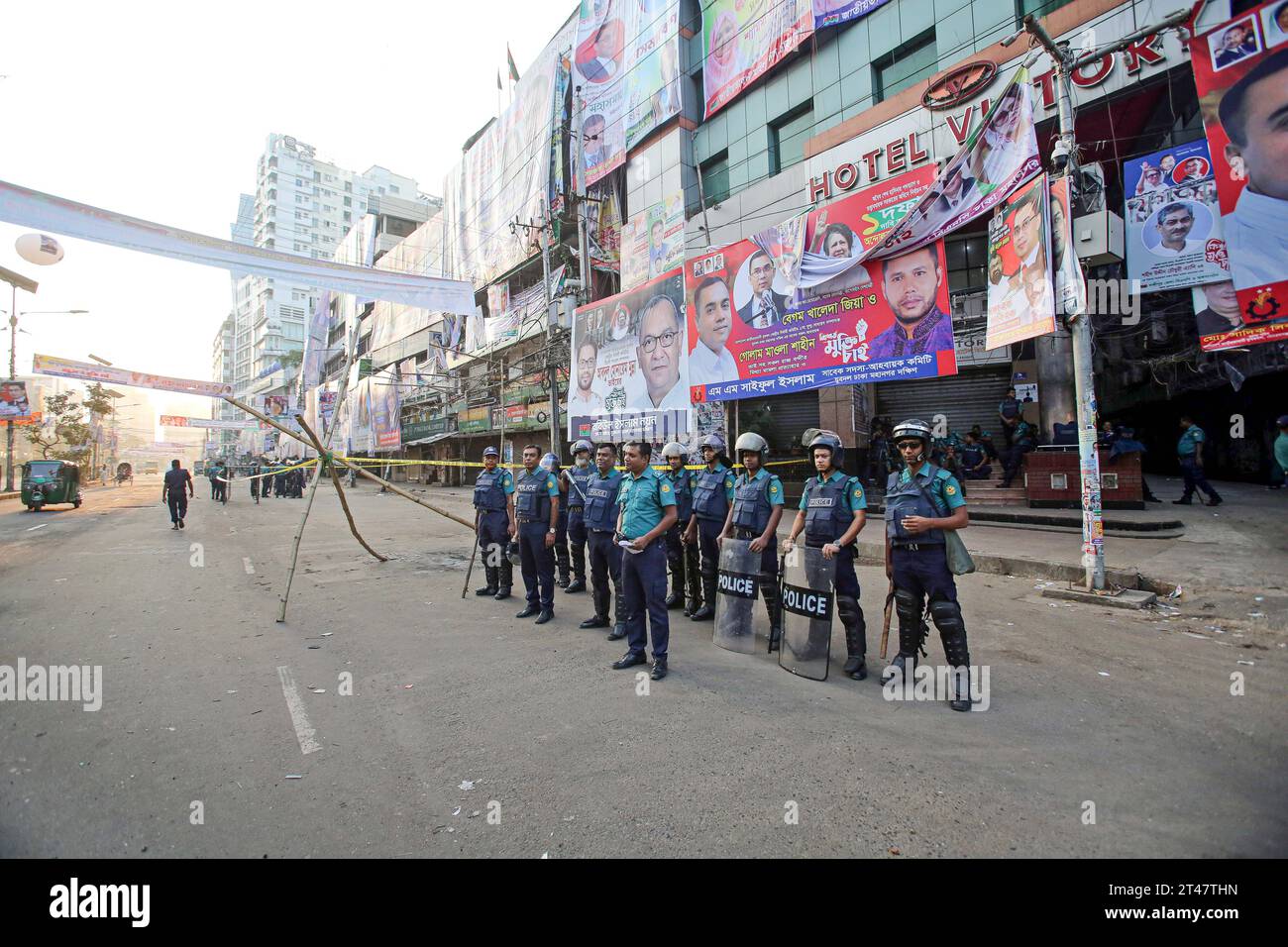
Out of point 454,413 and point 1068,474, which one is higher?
point 454,413

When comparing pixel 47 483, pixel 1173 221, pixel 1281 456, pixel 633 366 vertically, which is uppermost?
pixel 1173 221

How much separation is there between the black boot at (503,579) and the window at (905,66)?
633 inches

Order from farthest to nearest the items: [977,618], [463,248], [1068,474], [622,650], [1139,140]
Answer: [463,248] → [1139,140] → [1068,474] → [977,618] → [622,650]

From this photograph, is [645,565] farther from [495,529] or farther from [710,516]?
[495,529]

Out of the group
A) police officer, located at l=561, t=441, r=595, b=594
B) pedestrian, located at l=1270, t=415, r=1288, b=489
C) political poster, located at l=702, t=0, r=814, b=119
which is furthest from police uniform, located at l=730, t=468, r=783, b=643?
political poster, located at l=702, t=0, r=814, b=119

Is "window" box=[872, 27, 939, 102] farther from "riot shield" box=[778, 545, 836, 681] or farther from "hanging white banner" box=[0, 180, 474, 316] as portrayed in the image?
"riot shield" box=[778, 545, 836, 681]

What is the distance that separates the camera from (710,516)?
621 centimetres

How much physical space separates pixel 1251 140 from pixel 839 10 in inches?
488

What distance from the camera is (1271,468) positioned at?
13820mm

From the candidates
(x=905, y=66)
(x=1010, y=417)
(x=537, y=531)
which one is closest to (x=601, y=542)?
(x=537, y=531)

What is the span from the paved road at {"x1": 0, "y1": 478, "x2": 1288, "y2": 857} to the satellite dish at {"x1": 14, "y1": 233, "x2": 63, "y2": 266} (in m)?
3.81
